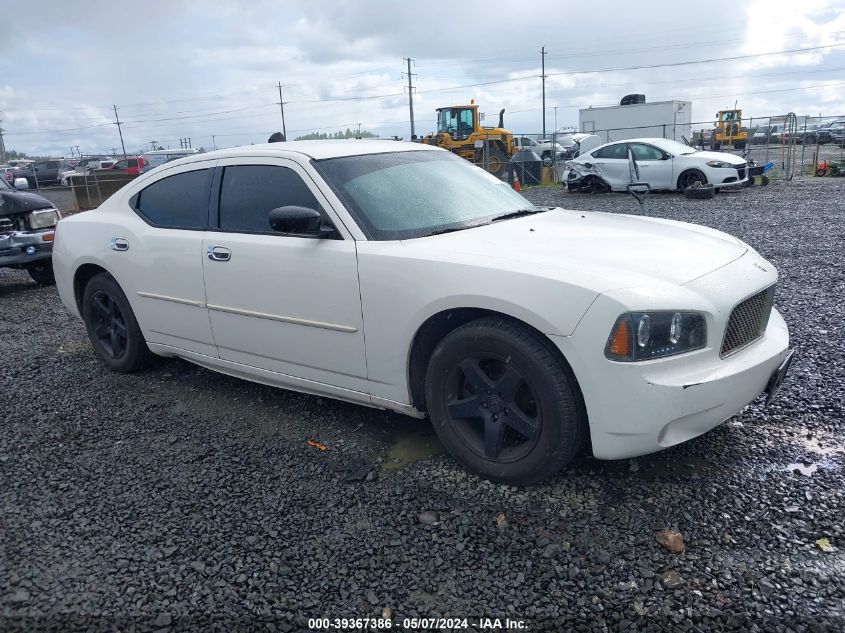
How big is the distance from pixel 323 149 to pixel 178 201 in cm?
110

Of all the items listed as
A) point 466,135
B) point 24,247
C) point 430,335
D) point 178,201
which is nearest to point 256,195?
point 178,201

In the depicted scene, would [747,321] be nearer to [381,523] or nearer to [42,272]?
[381,523]

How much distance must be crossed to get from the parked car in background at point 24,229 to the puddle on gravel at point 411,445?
676 cm

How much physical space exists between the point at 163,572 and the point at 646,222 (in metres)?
3.13

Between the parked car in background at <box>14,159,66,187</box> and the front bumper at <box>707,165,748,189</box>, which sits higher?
the parked car in background at <box>14,159,66,187</box>

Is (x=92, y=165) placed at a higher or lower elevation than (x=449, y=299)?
higher

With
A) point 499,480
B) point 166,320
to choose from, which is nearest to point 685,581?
point 499,480

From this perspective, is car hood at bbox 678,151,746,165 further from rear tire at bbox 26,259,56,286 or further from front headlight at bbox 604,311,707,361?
front headlight at bbox 604,311,707,361

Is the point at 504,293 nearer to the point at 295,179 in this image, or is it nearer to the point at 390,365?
the point at 390,365

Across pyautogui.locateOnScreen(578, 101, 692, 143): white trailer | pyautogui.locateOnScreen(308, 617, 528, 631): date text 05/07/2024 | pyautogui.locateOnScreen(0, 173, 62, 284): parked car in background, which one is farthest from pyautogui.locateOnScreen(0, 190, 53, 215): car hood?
pyautogui.locateOnScreen(578, 101, 692, 143): white trailer

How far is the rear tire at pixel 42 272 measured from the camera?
9157 mm

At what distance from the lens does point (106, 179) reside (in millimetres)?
21094

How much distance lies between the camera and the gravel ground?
8.05 feet

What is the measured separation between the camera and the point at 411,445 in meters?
3.71
